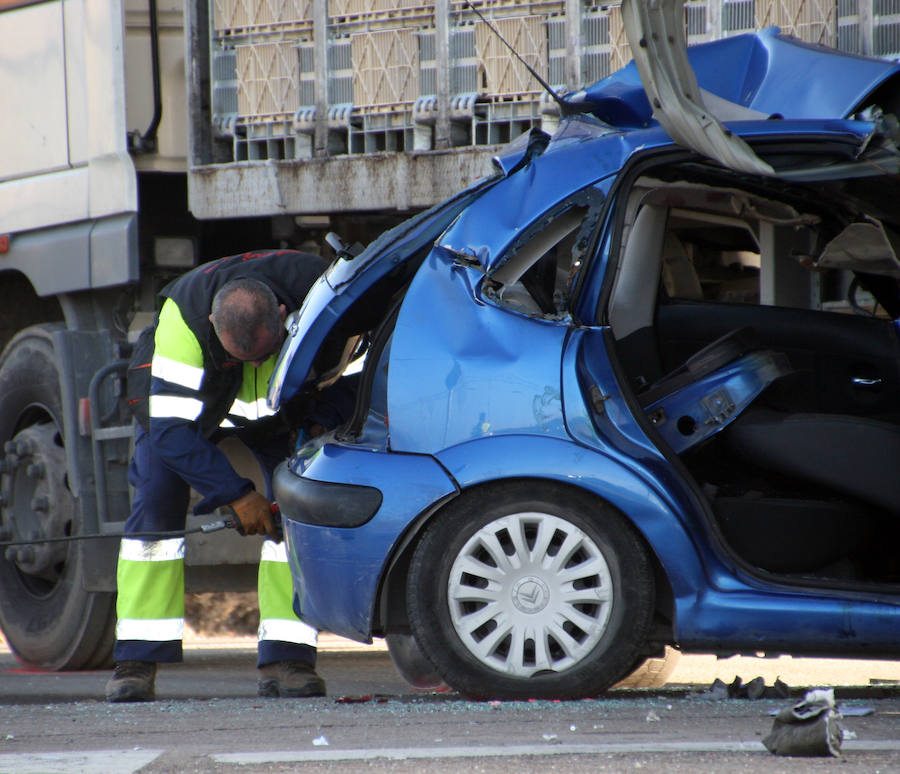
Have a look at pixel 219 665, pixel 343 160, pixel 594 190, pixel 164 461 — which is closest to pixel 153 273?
pixel 343 160

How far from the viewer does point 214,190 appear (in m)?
6.44

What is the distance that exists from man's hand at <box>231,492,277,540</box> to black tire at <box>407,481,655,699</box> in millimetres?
1108

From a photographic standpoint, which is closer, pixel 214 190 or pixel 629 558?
pixel 629 558

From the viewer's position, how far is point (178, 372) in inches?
206

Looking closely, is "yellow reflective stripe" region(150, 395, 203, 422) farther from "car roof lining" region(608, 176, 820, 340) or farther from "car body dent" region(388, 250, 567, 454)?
"car roof lining" region(608, 176, 820, 340)

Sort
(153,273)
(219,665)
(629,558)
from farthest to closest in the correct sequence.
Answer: (219,665) < (153,273) < (629,558)

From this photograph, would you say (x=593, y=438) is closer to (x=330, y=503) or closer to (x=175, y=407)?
(x=330, y=503)

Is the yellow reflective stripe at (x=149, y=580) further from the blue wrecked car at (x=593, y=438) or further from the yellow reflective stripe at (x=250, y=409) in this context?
the blue wrecked car at (x=593, y=438)

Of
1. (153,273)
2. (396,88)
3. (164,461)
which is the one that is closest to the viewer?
(164,461)

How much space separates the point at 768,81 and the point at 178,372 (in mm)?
2034

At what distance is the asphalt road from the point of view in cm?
338

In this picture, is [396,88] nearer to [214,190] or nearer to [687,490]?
[214,190]

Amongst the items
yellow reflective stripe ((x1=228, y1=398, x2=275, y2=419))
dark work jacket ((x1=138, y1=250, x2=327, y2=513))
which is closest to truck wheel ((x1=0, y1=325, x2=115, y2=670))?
yellow reflective stripe ((x1=228, y1=398, x2=275, y2=419))

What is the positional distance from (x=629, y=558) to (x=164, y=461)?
1.73m
